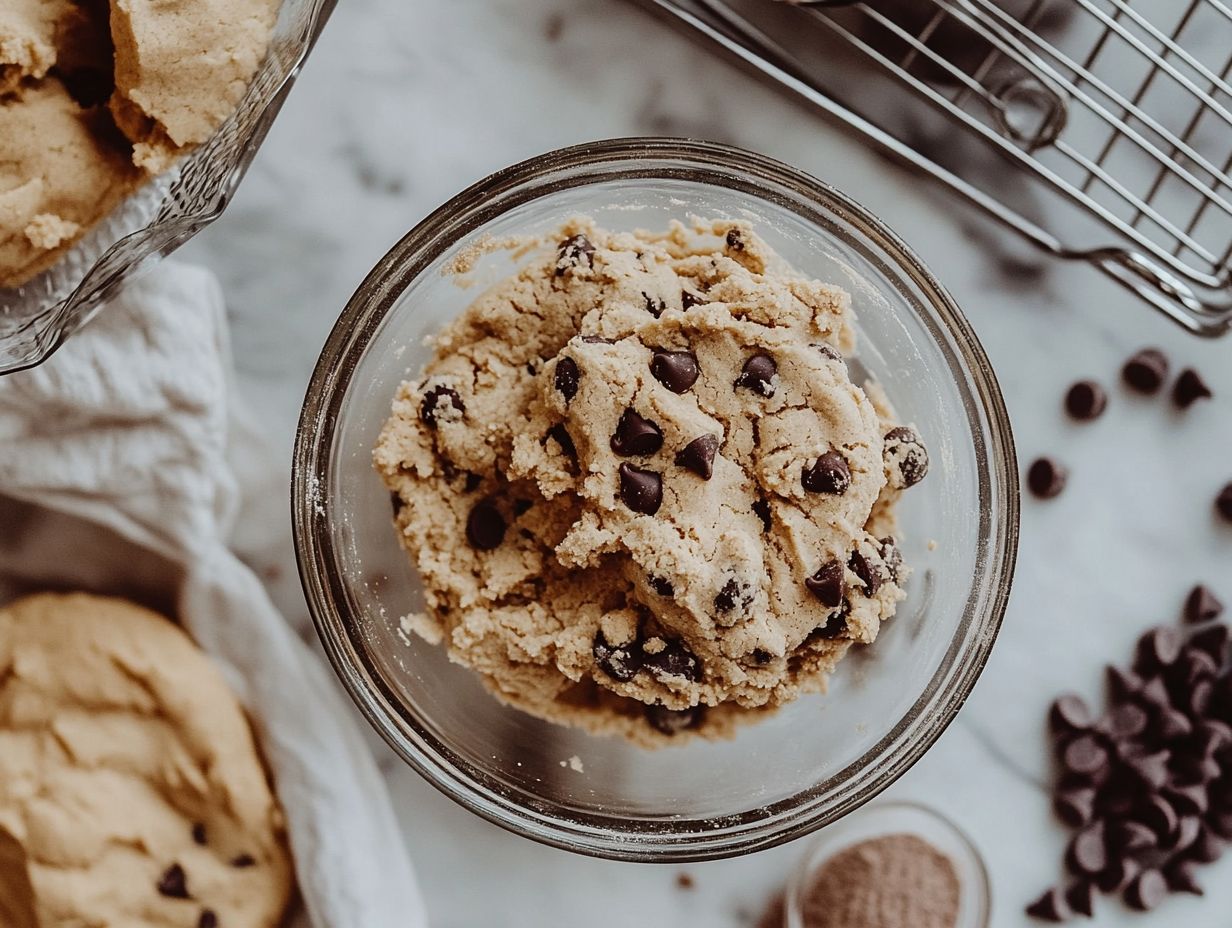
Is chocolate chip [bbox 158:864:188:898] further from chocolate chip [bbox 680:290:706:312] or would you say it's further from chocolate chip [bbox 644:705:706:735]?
chocolate chip [bbox 680:290:706:312]

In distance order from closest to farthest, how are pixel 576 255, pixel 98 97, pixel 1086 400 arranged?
pixel 576 255 → pixel 98 97 → pixel 1086 400

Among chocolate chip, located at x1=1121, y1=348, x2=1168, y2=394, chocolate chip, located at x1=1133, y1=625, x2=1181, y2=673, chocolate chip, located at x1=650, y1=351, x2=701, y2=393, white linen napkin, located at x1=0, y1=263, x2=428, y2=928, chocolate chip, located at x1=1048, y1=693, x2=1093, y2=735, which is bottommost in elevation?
white linen napkin, located at x1=0, y1=263, x2=428, y2=928

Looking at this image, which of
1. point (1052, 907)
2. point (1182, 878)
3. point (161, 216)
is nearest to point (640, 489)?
point (161, 216)

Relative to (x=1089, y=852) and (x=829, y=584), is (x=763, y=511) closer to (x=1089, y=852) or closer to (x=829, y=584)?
(x=829, y=584)

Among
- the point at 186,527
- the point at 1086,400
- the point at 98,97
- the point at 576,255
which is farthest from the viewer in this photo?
the point at 1086,400

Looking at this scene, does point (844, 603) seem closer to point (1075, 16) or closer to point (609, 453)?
point (609, 453)

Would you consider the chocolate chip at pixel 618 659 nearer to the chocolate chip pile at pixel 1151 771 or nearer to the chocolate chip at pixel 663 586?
the chocolate chip at pixel 663 586

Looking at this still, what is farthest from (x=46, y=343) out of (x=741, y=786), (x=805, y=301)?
(x=741, y=786)

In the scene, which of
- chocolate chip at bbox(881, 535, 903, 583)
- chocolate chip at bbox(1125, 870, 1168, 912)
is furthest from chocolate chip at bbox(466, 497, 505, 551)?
chocolate chip at bbox(1125, 870, 1168, 912)
